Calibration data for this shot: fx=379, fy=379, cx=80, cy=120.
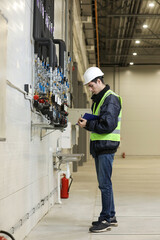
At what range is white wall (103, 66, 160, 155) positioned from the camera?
22.4 meters

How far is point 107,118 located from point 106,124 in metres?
0.07

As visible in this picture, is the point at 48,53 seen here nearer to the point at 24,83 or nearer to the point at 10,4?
the point at 24,83

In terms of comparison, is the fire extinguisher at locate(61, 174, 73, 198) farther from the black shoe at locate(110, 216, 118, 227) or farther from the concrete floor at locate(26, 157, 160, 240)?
the black shoe at locate(110, 216, 118, 227)

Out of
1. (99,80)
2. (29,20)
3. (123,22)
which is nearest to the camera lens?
(29,20)

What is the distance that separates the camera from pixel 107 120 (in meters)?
4.07

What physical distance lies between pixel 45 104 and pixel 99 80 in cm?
68

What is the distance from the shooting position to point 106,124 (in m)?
4.08

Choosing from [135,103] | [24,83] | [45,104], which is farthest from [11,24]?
[135,103]

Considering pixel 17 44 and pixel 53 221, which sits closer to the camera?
pixel 17 44

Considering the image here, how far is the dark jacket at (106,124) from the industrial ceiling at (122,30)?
6991 millimetres

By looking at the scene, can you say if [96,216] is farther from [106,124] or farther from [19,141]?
[19,141]

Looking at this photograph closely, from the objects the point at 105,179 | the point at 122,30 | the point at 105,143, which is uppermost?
the point at 122,30

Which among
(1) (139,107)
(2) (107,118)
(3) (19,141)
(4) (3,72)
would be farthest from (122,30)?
(4) (3,72)

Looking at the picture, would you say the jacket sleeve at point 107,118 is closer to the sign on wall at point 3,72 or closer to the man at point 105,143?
the man at point 105,143
